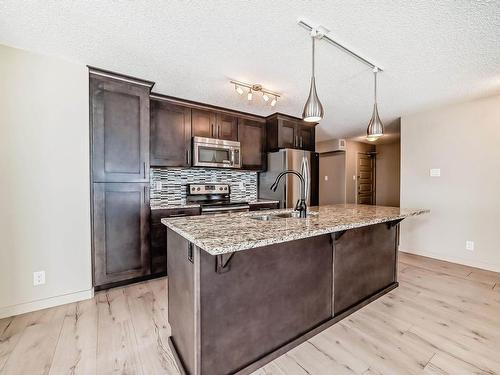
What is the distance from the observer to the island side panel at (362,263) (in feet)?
6.42

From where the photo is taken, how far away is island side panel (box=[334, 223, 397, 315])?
1957 mm

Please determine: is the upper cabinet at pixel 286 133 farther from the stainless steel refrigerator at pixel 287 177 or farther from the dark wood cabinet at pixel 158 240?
the dark wood cabinet at pixel 158 240

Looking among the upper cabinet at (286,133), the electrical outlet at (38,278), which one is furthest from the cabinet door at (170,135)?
the electrical outlet at (38,278)

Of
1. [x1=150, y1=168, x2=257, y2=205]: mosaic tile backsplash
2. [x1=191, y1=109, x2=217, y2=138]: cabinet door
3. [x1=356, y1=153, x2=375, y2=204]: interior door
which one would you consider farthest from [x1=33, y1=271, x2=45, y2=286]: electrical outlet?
[x1=356, y1=153, x2=375, y2=204]: interior door

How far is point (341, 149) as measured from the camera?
6.07 m

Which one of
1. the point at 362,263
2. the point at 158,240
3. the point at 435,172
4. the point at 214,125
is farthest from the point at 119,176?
the point at 435,172

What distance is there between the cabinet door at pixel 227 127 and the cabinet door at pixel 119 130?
3.80 ft

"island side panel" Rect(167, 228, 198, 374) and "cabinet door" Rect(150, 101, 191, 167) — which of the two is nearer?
"island side panel" Rect(167, 228, 198, 374)

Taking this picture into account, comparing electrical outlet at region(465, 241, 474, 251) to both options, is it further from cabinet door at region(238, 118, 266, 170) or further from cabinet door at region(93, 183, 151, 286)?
cabinet door at region(93, 183, 151, 286)

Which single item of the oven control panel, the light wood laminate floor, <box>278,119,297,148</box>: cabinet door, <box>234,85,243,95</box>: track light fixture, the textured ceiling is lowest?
the light wood laminate floor

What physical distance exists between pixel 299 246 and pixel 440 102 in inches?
128

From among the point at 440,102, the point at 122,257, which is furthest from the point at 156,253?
the point at 440,102

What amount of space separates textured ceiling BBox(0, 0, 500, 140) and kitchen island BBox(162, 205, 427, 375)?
1.43 m

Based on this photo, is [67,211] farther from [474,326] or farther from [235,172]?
[474,326]
